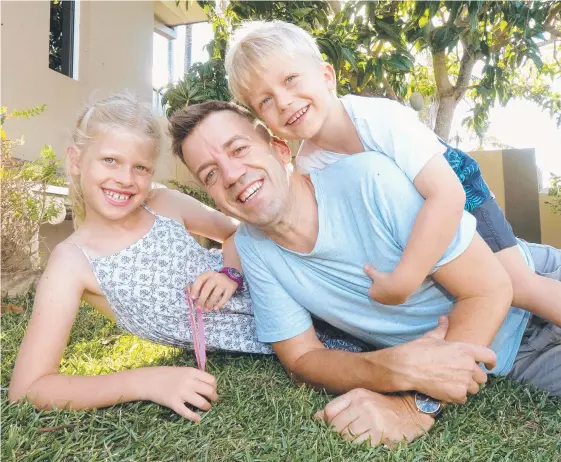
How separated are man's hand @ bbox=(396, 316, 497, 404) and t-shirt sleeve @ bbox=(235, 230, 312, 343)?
1.59 feet

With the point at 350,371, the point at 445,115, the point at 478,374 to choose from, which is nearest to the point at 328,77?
the point at 350,371

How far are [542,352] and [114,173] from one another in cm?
187

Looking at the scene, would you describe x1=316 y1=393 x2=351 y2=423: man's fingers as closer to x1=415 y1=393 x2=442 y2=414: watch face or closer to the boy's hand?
x1=415 y1=393 x2=442 y2=414: watch face

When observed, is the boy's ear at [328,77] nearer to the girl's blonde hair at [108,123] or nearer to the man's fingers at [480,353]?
the girl's blonde hair at [108,123]

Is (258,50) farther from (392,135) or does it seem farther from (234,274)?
(234,274)

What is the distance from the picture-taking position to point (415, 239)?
5.78 ft

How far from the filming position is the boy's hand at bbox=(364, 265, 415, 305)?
1796mm

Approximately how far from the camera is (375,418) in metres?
1.58

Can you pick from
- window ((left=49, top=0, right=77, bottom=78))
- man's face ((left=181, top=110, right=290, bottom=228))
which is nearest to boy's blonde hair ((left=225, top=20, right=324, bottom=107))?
man's face ((left=181, top=110, right=290, bottom=228))

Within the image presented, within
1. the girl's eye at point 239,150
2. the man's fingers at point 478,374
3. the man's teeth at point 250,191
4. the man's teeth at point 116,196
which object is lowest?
the man's fingers at point 478,374

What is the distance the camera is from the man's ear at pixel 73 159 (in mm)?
2240

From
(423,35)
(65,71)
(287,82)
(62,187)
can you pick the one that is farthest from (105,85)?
(287,82)

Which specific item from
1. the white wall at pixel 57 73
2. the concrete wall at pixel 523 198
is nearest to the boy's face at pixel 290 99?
the white wall at pixel 57 73

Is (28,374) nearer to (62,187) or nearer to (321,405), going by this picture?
(321,405)
